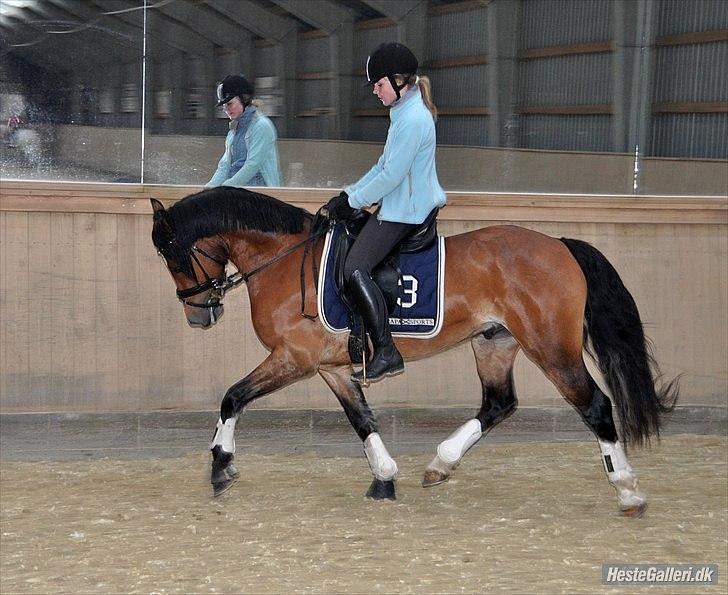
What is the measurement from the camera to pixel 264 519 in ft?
18.0

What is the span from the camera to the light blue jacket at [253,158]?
7.19 m

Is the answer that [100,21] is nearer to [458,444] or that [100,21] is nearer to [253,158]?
[253,158]

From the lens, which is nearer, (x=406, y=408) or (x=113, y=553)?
(x=113, y=553)

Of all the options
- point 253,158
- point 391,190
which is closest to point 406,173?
point 391,190

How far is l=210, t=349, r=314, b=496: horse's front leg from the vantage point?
5.57 meters

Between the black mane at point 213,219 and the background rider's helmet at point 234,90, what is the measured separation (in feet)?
4.17

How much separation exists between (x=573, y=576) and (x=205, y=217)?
254 cm

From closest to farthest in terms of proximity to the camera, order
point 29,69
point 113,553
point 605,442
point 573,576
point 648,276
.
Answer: point 573,576
point 113,553
point 605,442
point 29,69
point 648,276

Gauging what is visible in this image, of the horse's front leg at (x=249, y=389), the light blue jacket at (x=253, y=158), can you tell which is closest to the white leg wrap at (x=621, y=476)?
the horse's front leg at (x=249, y=389)

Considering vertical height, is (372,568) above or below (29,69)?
below

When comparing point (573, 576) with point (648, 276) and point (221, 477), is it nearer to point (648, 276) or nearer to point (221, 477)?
point (221, 477)

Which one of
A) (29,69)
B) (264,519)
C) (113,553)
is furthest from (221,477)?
(29,69)

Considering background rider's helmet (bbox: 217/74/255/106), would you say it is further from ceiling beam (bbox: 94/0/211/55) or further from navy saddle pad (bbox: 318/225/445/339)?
navy saddle pad (bbox: 318/225/445/339)

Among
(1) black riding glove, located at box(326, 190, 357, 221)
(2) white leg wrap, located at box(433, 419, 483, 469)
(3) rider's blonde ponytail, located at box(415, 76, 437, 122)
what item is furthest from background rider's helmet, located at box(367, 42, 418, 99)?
(2) white leg wrap, located at box(433, 419, 483, 469)
